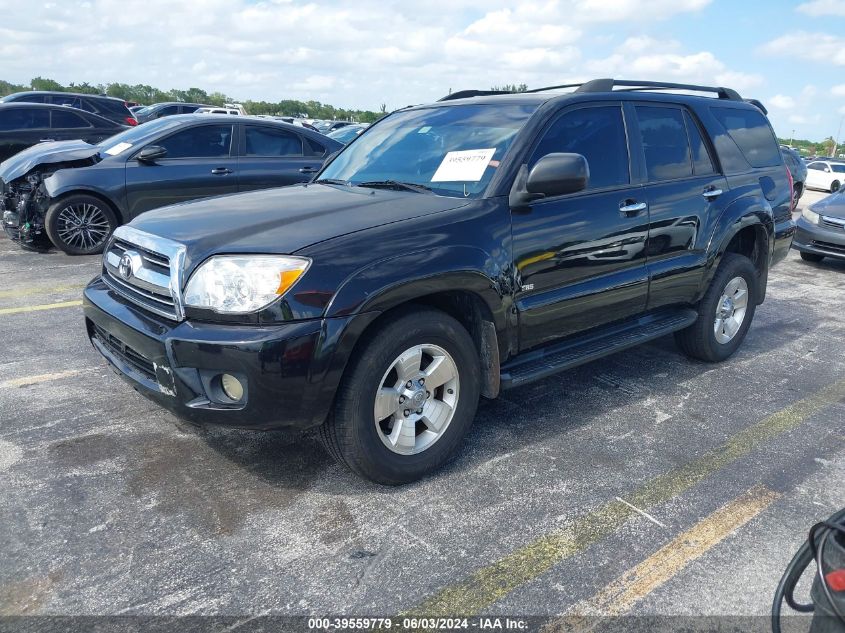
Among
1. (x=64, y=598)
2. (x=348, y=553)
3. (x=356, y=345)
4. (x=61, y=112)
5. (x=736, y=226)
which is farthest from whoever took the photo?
(x=61, y=112)

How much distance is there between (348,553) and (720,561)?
144 centimetres

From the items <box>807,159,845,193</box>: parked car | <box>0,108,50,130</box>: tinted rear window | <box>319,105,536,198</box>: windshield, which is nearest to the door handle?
<box>319,105,536,198</box>: windshield

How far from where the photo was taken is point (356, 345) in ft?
9.27

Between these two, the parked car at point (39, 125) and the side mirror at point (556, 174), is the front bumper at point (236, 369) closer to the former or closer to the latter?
the side mirror at point (556, 174)

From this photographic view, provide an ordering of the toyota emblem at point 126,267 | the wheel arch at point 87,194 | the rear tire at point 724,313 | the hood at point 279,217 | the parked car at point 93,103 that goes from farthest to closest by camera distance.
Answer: the parked car at point 93,103, the wheel arch at point 87,194, the rear tire at point 724,313, the toyota emblem at point 126,267, the hood at point 279,217

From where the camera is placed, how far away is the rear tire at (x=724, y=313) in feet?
15.4

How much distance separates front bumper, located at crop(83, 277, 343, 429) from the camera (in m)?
2.60

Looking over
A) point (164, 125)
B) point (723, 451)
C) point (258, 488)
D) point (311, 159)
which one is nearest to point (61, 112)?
point (164, 125)

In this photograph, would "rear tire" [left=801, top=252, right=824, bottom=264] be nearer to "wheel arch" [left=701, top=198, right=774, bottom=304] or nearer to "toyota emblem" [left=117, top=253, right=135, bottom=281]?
"wheel arch" [left=701, top=198, right=774, bottom=304]

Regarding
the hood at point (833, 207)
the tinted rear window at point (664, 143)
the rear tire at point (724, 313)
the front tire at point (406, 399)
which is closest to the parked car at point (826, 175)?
the hood at point (833, 207)

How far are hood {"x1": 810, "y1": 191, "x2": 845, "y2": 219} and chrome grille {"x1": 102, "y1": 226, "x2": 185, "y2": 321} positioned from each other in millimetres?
9038

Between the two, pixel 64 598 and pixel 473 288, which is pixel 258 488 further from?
pixel 473 288

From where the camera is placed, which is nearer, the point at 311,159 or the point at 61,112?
the point at 311,159

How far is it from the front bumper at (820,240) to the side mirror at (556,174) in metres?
7.28
